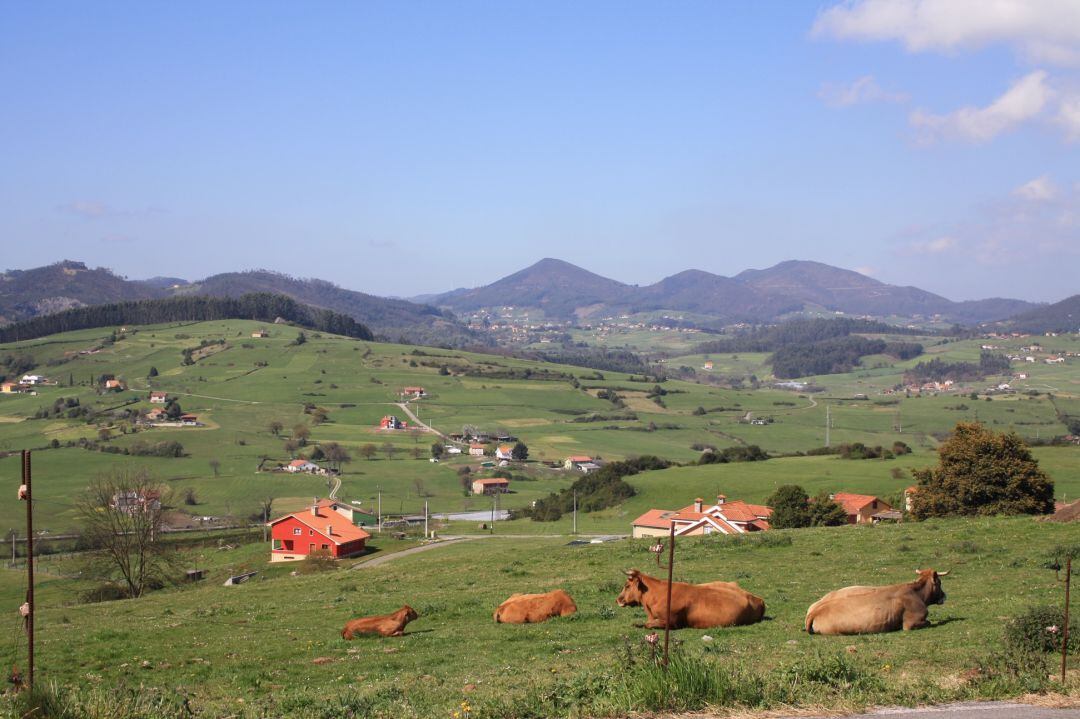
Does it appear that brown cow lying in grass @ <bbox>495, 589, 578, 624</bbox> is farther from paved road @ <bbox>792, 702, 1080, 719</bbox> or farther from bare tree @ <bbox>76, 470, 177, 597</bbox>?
bare tree @ <bbox>76, 470, 177, 597</bbox>

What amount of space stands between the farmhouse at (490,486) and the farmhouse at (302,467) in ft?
58.0

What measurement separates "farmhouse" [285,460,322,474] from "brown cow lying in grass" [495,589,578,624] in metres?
84.0

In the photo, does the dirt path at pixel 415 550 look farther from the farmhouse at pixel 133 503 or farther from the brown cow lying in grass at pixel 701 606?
the brown cow lying in grass at pixel 701 606

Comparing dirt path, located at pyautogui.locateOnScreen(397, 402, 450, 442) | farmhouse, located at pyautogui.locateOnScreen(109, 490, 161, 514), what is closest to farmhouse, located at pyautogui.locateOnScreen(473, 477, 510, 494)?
dirt path, located at pyautogui.locateOnScreen(397, 402, 450, 442)

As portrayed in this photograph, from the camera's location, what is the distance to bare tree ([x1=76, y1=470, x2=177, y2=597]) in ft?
124

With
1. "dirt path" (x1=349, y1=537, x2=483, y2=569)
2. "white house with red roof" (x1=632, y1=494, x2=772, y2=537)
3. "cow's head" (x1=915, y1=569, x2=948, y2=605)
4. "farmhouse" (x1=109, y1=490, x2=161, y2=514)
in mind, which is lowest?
"dirt path" (x1=349, y1=537, x2=483, y2=569)

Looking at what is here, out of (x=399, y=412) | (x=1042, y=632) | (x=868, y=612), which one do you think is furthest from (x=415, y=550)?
(x=399, y=412)

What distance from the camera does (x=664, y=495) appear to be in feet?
223

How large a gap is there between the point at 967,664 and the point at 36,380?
164 meters

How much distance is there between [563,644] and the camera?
13453mm

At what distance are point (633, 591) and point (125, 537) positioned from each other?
29.5 meters

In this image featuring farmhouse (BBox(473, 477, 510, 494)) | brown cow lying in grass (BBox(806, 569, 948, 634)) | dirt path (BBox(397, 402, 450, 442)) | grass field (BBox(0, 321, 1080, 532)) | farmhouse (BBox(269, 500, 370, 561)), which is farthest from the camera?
dirt path (BBox(397, 402, 450, 442))

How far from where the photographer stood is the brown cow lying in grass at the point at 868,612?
13.1 m

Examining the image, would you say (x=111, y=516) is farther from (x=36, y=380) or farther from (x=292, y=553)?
(x=36, y=380)
